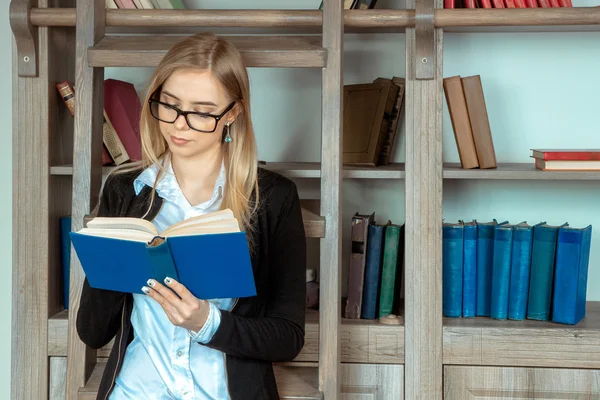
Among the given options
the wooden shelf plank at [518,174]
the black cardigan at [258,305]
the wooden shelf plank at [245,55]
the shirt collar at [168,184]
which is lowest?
the black cardigan at [258,305]

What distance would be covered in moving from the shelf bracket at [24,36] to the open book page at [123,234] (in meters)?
0.78

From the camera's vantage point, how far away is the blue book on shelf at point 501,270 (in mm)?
2127

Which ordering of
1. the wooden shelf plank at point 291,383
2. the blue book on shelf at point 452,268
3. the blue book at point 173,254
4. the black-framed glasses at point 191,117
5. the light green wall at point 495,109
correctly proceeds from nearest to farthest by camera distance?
the blue book at point 173,254 < the black-framed glasses at point 191,117 < the wooden shelf plank at point 291,383 < the blue book on shelf at point 452,268 < the light green wall at point 495,109

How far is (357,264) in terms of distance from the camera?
2.14 m

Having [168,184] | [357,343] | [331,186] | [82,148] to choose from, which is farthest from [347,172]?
[82,148]

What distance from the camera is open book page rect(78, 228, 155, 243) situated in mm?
1358

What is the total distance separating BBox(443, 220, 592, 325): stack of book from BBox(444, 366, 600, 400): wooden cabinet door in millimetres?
144

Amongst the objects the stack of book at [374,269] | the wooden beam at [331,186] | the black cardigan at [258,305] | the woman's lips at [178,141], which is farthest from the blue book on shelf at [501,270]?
the woman's lips at [178,141]

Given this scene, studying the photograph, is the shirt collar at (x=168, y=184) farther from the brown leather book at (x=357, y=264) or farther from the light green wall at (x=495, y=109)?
the light green wall at (x=495, y=109)

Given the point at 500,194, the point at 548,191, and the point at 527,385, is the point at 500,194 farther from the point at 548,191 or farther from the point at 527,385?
the point at 527,385

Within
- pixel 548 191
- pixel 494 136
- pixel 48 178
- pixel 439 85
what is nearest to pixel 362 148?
pixel 439 85

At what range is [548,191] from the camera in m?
2.43

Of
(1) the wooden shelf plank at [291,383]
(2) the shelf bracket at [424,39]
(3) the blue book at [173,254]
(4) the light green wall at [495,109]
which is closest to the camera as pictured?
(3) the blue book at [173,254]

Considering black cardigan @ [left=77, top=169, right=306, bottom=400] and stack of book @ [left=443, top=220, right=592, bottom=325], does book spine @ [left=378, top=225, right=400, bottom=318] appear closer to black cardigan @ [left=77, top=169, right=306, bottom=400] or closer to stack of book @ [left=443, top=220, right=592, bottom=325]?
stack of book @ [left=443, top=220, right=592, bottom=325]
